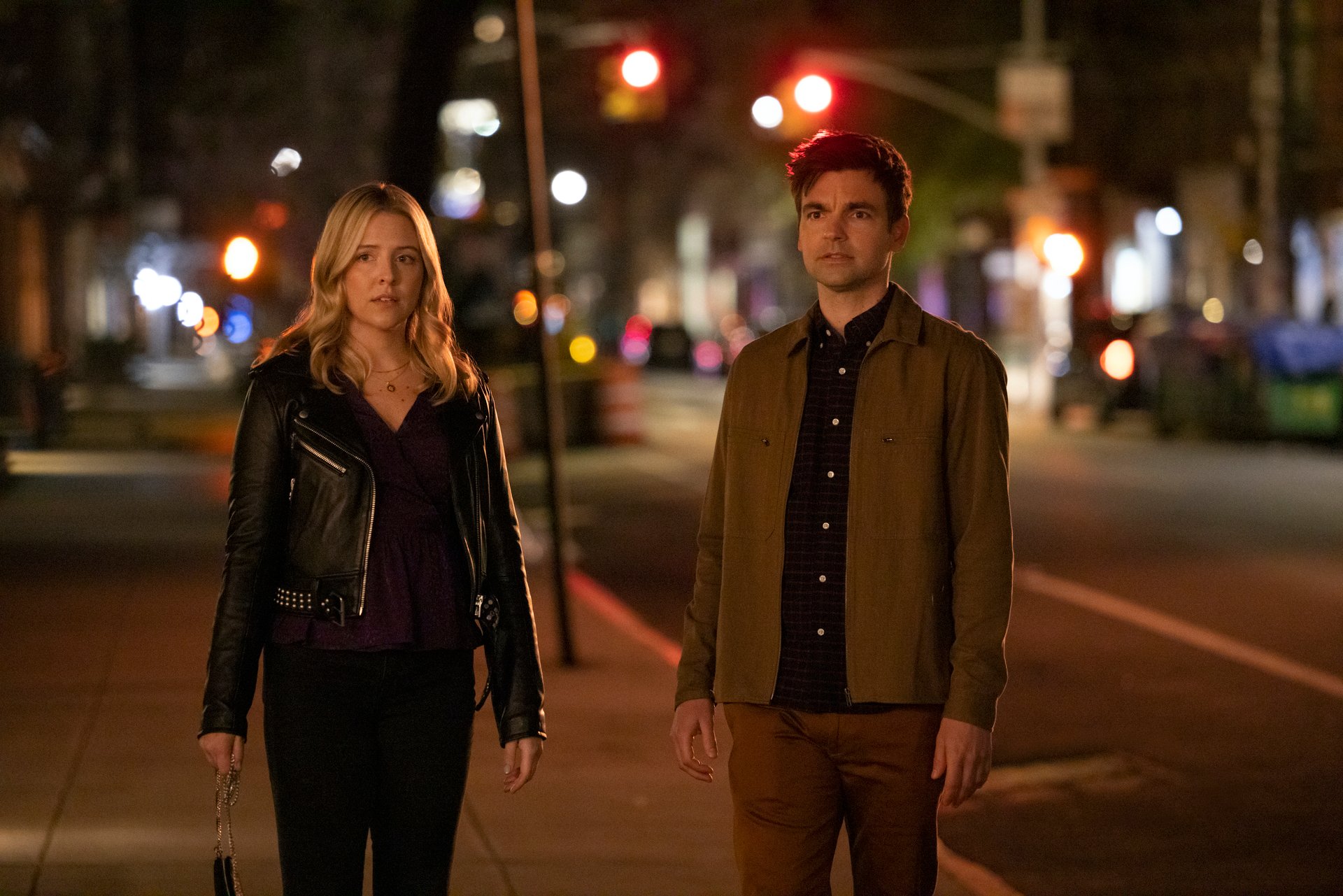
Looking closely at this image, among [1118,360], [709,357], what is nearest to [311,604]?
[1118,360]

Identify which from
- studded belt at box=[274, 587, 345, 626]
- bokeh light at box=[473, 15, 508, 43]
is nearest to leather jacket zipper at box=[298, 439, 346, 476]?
studded belt at box=[274, 587, 345, 626]

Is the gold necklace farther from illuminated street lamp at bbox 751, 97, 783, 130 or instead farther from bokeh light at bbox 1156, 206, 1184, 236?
bokeh light at bbox 1156, 206, 1184, 236

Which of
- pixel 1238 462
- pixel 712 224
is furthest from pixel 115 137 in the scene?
pixel 712 224

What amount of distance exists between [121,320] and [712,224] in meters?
50.7

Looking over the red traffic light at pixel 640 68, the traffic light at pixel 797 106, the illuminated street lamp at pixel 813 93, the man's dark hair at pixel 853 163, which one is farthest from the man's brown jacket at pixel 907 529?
the illuminated street lamp at pixel 813 93

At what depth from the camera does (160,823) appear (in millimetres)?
6367

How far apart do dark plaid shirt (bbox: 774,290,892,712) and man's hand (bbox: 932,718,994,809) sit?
0.49ft

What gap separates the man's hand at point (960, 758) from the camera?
345 cm

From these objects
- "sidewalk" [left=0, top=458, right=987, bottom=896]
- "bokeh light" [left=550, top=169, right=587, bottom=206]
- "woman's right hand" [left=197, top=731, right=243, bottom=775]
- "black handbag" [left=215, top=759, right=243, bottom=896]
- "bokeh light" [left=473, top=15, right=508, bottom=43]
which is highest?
"bokeh light" [left=473, top=15, right=508, bottom=43]

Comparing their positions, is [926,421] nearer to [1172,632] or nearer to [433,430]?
[433,430]

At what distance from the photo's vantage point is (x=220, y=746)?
3572mm

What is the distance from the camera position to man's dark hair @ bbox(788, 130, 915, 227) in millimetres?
3648

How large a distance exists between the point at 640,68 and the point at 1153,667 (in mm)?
8835

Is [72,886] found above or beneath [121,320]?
beneath
